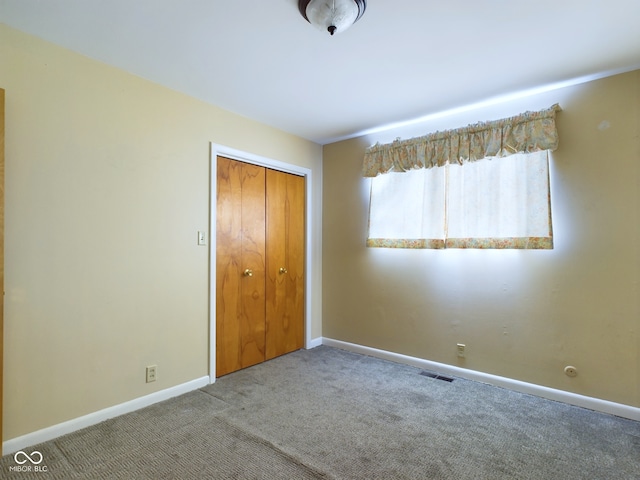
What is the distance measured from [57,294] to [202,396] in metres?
1.25

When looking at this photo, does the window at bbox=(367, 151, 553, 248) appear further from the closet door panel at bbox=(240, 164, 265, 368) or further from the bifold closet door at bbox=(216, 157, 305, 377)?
the closet door panel at bbox=(240, 164, 265, 368)

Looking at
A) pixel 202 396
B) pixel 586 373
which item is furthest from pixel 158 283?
pixel 586 373

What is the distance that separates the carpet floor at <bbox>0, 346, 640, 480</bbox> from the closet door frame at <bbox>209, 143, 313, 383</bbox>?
0.51 metres

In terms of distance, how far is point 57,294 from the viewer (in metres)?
2.06

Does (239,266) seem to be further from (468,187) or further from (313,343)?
(468,187)

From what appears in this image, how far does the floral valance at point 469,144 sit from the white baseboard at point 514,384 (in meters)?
1.86

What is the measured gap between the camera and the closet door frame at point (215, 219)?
289 centimetres

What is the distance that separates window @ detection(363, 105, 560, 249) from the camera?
103 inches

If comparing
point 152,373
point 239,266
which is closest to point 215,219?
point 239,266

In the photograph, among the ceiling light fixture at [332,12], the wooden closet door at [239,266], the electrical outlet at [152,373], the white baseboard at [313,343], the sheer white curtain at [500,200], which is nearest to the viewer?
the ceiling light fixture at [332,12]

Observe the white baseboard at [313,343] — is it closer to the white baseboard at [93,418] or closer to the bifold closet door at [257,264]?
the bifold closet door at [257,264]

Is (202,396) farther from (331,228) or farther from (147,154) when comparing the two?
(331,228)

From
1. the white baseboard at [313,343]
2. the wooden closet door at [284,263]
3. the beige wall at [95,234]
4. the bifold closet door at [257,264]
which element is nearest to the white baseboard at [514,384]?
the white baseboard at [313,343]

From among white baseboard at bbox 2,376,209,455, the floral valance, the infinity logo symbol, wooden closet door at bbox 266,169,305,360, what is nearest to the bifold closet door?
wooden closet door at bbox 266,169,305,360
